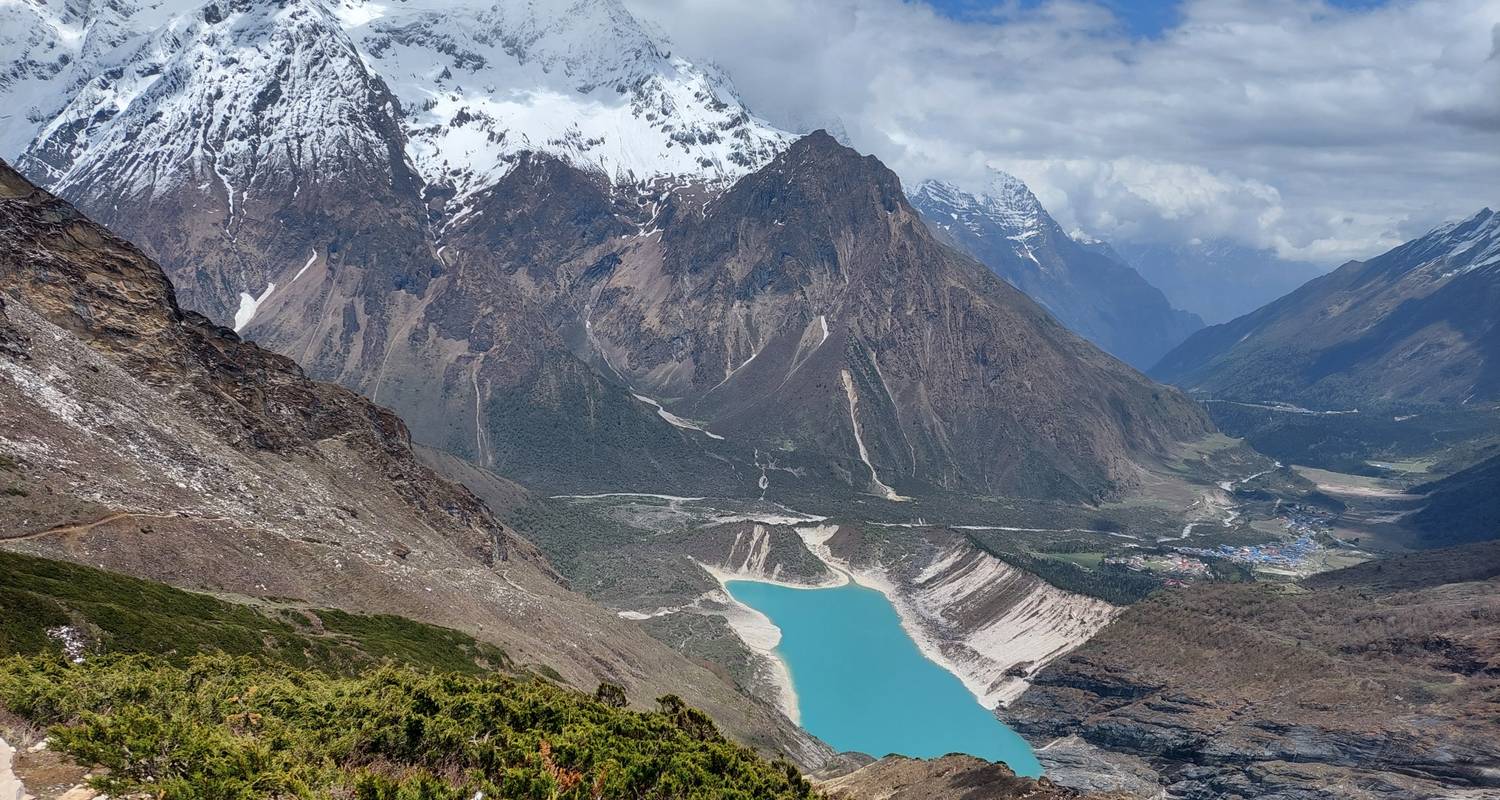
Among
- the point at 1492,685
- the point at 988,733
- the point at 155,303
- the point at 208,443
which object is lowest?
the point at 988,733

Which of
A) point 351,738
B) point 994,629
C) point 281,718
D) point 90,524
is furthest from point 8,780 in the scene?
point 994,629

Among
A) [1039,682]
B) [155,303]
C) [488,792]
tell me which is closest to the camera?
[488,792]

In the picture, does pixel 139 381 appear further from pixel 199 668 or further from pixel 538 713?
pixel 538 713

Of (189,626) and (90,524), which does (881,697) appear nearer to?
(189,626)

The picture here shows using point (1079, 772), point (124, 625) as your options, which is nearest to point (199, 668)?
point (124, 625)

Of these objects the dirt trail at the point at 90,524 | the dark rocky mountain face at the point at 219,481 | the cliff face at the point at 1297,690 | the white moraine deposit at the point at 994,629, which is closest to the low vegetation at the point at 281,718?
the dirt trail at the point at 90,524

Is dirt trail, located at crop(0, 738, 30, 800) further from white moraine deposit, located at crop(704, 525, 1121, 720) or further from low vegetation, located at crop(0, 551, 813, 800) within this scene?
white moraine deposit, located at crop(704, 525, 1121, 720)
